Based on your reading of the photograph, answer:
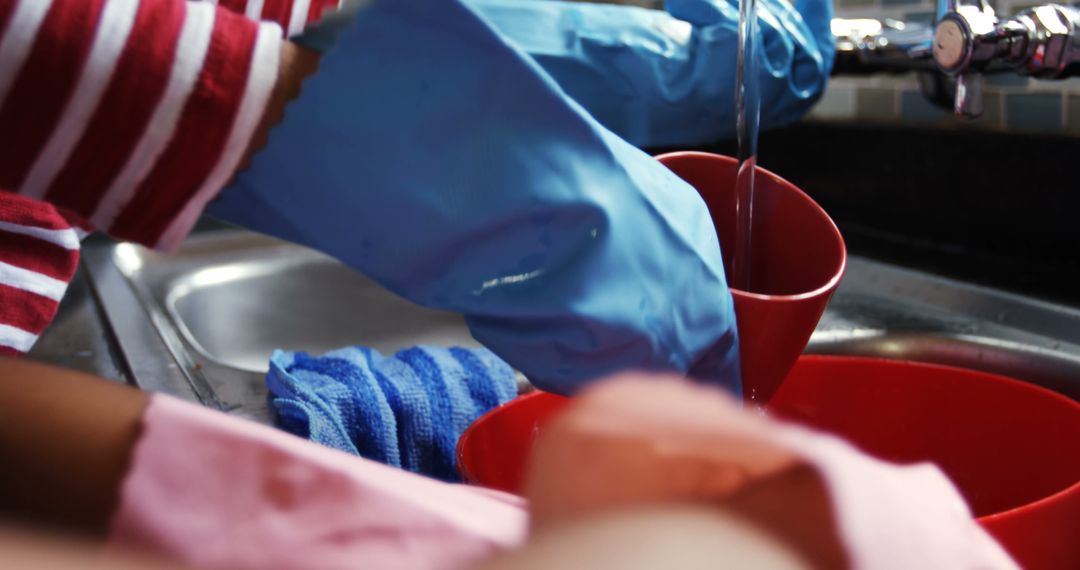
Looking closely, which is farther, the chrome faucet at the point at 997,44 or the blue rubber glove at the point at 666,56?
the blue rubber glove at the point at 666,56

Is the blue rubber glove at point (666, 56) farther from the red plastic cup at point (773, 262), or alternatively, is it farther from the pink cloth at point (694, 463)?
the pink cloth at point (694, 463)

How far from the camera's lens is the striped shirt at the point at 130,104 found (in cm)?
36

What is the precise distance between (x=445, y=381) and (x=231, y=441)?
36 centimetres

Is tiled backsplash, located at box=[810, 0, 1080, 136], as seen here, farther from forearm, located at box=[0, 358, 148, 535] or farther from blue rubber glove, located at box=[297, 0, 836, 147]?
forearm, located at box=[0, 358, 148, 535]

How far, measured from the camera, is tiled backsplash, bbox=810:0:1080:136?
93 centimetres

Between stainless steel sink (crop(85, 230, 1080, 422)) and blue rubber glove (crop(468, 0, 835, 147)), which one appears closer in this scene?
stainless steel sink (crop(85, 230, 1080, 422))

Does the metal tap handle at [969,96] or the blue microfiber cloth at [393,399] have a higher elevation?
the metal tap handle at [969,96]

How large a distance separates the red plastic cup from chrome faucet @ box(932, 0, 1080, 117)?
0.83ft

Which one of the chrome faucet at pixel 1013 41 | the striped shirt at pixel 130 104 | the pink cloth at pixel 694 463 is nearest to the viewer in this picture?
the pink cloth at pixel 694 463

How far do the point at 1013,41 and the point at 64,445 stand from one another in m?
0.66

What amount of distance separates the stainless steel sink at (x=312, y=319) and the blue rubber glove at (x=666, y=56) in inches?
8.1

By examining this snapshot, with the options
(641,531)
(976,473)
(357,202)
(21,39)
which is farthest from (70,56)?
(976,473)

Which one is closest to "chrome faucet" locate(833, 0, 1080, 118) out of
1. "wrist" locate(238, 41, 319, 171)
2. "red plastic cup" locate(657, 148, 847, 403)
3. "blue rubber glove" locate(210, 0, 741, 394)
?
"red plastic cup" locate(657, 148, 847, 403)

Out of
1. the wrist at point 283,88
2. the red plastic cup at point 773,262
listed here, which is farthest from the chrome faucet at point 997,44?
the wrist at point 283,88
